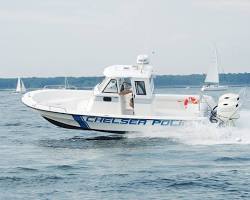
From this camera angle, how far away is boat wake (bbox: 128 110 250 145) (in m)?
19.9

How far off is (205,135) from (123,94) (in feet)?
9.67

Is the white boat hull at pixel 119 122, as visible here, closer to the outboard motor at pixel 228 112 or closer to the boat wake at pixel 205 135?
the boat wake at pixel 205 135

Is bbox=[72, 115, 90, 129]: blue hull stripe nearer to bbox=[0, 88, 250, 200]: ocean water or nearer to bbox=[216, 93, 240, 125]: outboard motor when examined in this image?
bbox=[0, 88, 250, 200]: ocean water

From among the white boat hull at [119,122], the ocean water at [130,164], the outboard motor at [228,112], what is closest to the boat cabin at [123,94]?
the white boat hull at [119,122]

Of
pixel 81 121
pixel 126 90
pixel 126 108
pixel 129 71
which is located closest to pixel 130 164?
pixel 81 121

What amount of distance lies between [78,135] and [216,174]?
30.8ft

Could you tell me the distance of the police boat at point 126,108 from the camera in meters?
20.3

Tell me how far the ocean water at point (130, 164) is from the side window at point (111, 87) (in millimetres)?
1505

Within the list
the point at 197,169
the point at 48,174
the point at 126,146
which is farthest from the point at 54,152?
the point at 197,169

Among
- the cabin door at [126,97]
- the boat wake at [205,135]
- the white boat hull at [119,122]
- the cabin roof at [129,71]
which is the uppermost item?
the cabin roof at [129,71]

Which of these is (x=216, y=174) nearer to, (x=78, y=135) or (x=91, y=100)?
(x=91, y=100)

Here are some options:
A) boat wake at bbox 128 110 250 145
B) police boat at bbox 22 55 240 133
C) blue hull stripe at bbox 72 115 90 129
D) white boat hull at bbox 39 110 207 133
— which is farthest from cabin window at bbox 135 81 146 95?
blue hull stripe at bbox 72 115 90 129

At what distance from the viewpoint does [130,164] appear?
1636 cm

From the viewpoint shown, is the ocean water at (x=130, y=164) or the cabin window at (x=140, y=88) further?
the cabin window at (x=140, y=88)
